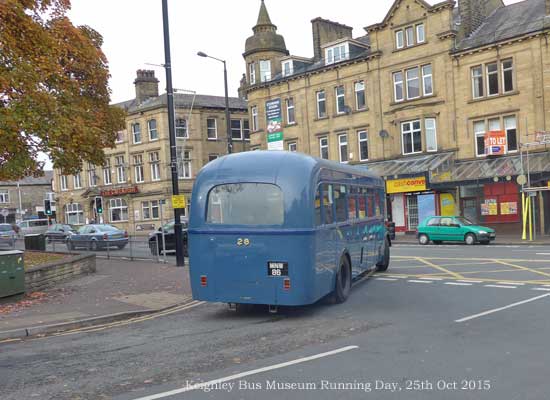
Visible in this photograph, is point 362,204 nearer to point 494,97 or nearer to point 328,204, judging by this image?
point 328,204

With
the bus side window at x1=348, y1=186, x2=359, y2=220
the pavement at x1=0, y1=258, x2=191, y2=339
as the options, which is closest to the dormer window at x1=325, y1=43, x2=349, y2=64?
the pavement at x1=0, y1=258, x2=191, y2=339

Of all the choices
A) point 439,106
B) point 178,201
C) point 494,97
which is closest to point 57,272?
point 178,201

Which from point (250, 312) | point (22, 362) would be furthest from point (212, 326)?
point (22, 362)

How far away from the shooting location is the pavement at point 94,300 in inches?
410

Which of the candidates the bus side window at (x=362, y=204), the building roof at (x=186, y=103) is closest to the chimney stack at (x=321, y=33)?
the building roof at (x=186, y=103)

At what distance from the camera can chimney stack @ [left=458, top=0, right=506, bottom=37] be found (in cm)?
3544

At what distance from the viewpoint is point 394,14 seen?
37.3 meters

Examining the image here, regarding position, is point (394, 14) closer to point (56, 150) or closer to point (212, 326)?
point (56, 150)

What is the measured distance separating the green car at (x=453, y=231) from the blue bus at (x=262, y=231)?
18.5 metres

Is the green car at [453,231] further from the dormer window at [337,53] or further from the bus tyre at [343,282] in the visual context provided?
the bus tyre at [343,282]

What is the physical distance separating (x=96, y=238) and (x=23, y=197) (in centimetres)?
6231

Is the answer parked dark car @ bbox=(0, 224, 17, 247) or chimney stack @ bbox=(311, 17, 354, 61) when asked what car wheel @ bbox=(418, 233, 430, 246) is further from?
parked dark car @ bbox=(0, 224, 17, 247)

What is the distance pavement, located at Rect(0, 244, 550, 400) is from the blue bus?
0.60 meters

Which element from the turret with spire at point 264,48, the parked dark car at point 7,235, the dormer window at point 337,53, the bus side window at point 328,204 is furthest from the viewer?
the turret with spire at point 264,48
